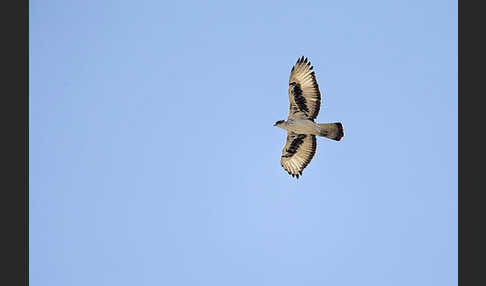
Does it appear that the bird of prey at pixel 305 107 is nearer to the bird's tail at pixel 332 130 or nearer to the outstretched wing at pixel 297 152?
the bird's tail at pixel 332 130

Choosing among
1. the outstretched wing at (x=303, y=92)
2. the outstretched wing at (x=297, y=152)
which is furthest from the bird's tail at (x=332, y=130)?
the outstretched wing at (x=297, y=152)

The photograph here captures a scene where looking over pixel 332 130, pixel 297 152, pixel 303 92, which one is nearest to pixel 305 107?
pixel 303 92

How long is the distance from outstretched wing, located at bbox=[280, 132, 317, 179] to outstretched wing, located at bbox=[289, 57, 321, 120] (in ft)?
2.88

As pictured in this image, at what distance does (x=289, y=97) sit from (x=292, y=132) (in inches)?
41.9

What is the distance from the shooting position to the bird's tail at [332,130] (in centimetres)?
1318

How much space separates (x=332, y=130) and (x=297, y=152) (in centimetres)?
155

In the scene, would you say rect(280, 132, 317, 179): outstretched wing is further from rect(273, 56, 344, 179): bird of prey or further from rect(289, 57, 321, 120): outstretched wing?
rect(289, 57, 321, 120): outstretched wing

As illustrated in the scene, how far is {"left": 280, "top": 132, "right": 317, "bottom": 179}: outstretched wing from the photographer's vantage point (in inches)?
559

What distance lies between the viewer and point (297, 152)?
14492 mm

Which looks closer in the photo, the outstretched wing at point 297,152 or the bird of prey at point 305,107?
the bird of prey at point 305,107

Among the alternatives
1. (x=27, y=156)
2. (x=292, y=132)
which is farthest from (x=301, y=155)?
(x=27, y=156)

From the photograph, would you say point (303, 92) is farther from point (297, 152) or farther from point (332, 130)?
point (297, 152)

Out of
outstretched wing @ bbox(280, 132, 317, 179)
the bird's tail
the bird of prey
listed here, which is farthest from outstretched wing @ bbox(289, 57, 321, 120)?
Result: outstretched wing @ bbox(280, 132, 317, 179)

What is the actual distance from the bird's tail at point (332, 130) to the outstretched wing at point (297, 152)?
804 millimetres
